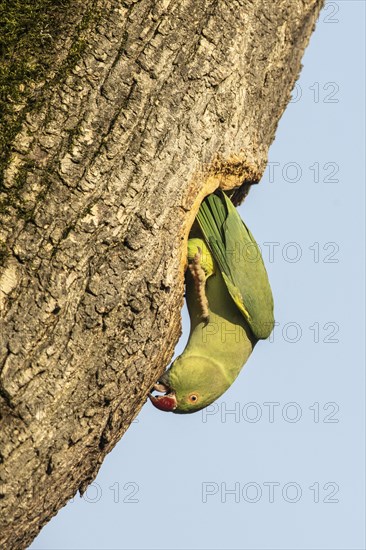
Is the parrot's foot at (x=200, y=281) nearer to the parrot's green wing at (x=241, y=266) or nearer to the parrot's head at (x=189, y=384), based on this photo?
the parrot's green wing at (x=241, y=266)

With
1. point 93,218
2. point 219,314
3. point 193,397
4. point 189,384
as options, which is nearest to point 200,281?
point 219,314

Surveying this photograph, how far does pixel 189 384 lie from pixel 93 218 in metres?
2.15

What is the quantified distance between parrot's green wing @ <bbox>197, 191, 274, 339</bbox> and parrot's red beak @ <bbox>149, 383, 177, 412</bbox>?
0.78 metres

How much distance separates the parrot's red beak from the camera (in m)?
5.36

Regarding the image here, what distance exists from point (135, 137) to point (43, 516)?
6.65ft

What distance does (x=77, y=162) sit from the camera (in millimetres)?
3580

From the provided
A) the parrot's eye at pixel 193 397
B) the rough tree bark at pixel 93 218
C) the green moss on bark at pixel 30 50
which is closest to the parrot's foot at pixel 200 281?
the parrot's eye at pixel 193 397

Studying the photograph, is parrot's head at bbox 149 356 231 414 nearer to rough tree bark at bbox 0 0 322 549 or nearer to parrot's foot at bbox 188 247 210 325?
parrot's foot at bbox 188 247 210 325

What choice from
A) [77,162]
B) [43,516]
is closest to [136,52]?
[77,162]

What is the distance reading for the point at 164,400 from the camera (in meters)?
5.37

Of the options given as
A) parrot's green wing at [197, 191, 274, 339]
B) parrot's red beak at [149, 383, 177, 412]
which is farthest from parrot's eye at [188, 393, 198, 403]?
parrot's green wing at [197, 191, 274, 339]

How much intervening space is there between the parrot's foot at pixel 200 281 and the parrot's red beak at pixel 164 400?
588 millimetres

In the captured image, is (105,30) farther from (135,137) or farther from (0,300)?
(0,300)

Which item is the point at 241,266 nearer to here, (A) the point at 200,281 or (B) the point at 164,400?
(A) the point at 200,281
